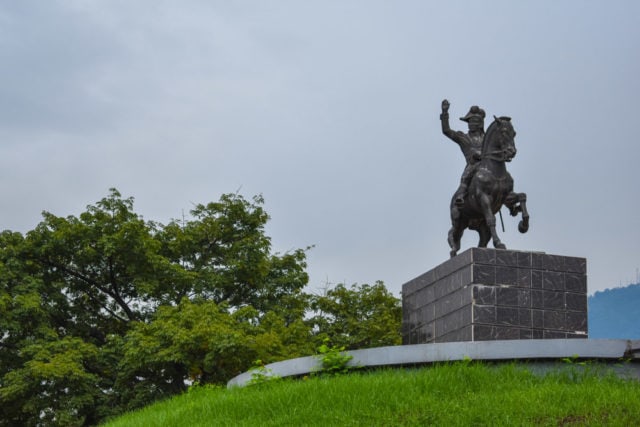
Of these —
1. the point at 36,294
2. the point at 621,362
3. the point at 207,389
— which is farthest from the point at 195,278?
the point at 621,362

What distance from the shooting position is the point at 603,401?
1068 cm

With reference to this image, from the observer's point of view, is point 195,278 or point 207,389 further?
point 195,278

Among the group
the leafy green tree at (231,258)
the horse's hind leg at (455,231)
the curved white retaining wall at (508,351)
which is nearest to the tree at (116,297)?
the leafy green tree at (231,258)

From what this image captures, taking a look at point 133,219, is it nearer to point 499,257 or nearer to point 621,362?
point 499,257

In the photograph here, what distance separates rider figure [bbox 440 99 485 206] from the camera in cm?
1592

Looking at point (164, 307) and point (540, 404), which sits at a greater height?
point (164, 307)

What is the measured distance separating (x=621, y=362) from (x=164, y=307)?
1481cm

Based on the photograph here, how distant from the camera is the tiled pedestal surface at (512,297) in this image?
1438cm

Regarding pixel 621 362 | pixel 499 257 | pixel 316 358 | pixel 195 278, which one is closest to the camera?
pixel 621 362

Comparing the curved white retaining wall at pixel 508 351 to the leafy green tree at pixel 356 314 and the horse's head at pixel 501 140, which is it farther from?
the leafy green tree at pixel 356 314

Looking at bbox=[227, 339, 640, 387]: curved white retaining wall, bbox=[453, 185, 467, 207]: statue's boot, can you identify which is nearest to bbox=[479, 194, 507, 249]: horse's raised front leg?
bbox=[453, 185, 467, 207]: statue's boot

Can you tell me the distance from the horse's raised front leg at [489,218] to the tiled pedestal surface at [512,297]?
0.41m

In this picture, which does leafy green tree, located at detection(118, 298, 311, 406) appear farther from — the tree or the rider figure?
the rider figure

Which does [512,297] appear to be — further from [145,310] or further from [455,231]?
[145,310]
